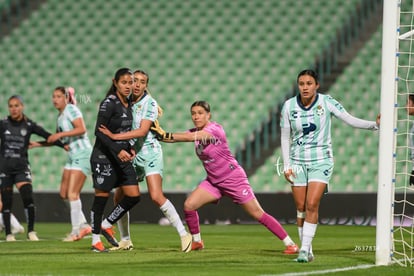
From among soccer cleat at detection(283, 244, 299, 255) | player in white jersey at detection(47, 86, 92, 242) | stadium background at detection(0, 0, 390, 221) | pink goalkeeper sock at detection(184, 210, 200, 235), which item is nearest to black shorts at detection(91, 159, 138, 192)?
pink goalkeeper sock at detection(184, 210, 200, 235)

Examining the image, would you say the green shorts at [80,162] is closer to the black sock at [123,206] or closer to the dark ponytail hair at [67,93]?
the dark ponytail hair at [67,93]

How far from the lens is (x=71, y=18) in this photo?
22.7 meters

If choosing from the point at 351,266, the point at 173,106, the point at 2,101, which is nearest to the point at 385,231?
the point at 351,266

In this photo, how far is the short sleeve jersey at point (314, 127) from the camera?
9234mm

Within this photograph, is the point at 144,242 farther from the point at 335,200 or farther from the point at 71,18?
the point at 71,18

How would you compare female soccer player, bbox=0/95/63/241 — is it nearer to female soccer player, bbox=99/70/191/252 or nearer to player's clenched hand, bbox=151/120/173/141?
female soccer player, bbox=99/70/191/252

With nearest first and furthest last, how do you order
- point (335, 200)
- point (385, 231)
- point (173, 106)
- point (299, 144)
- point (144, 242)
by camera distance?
point (385, 231) < point (299, 144) < point (144, 242) < point (335, 200) < point (173, 106)

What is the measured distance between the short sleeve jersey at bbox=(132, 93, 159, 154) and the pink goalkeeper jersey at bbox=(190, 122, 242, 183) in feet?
1.65

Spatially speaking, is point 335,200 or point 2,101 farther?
point 2,101

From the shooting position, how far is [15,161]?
13.0 m

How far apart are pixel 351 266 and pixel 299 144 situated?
4.70 feet

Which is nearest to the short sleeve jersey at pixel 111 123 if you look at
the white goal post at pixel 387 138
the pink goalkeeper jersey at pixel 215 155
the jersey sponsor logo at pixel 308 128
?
the pink goalkeeper jersey at pixel 215 155

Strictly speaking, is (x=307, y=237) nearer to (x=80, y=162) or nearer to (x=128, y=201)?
(x=128, y=201)

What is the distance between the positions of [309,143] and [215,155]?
1.49 metres
